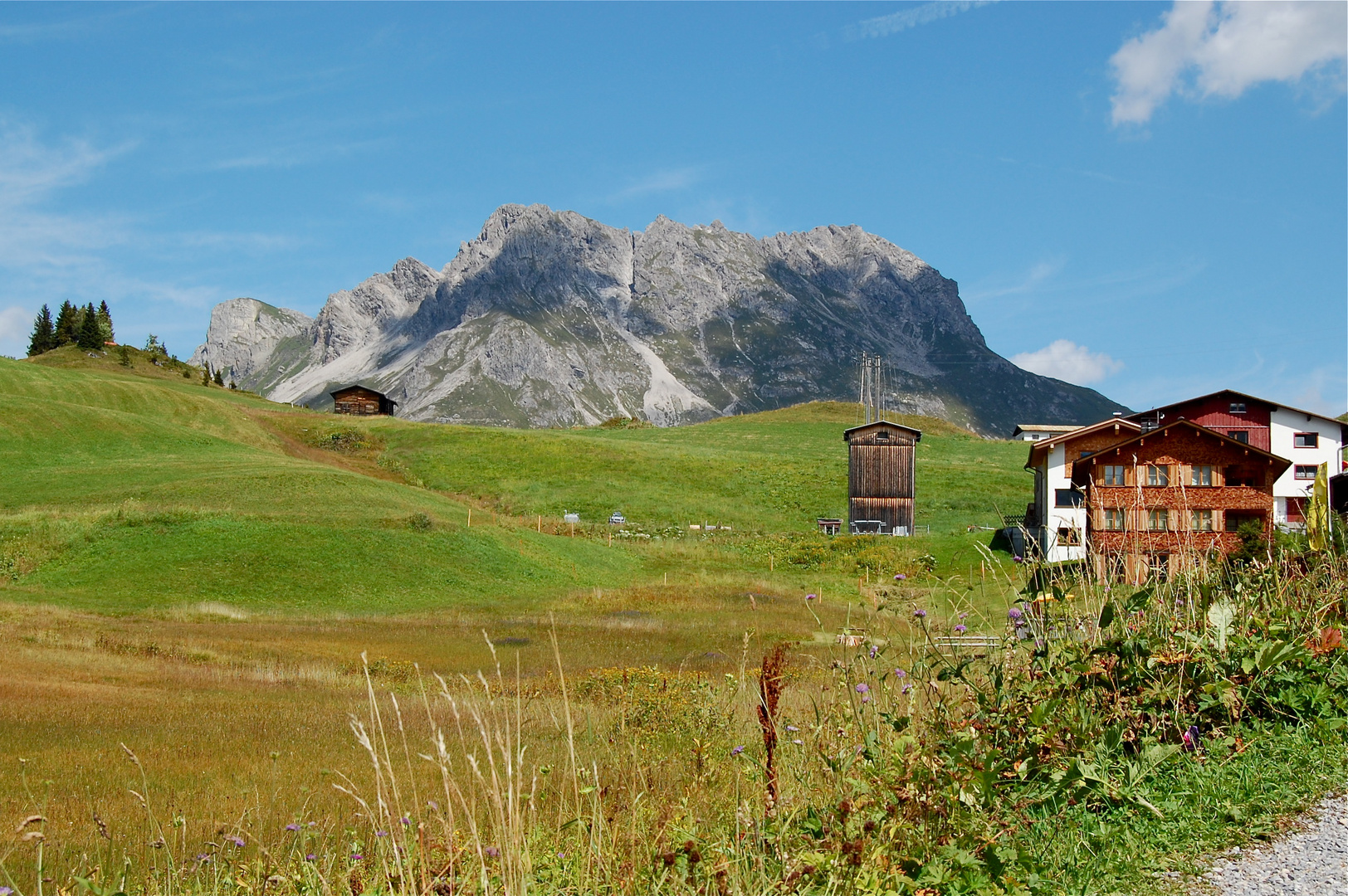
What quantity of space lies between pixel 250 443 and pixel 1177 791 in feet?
262

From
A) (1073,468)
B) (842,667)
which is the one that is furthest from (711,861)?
(1073,468)

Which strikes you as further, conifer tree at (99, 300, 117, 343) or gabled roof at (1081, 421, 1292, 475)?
conifer tree at (99, 300, 117, 343)

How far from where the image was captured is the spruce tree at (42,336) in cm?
13050

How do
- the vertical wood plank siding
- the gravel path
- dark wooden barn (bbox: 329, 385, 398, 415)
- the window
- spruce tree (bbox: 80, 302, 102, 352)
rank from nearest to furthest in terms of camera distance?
the gravel path
the window
the vertical wood plank siding
dark wooden barn (bbox: 329, 385, 398, 415)
spruce tree (bbox: 80, 302, 102, 352)

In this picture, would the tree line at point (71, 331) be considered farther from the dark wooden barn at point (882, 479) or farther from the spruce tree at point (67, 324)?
the dark wooden barn at point (882, 479)

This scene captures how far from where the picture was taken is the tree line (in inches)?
4916

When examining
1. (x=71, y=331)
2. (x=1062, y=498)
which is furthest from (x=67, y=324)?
(x=1062, y=498)

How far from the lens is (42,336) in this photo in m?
132

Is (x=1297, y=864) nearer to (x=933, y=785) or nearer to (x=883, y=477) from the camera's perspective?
(x=933, y=785)

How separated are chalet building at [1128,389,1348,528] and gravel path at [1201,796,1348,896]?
62579 millimetres

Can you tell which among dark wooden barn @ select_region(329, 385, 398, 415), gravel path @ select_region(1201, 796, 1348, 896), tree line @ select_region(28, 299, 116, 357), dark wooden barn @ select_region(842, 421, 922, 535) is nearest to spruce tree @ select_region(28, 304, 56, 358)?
tree line @ select_region(28, 299, 116, 357)

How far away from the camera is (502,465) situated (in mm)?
82188

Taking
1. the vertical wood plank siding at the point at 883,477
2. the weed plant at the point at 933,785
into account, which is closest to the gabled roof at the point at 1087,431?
the vertical wood plank siding at the point at 883,477

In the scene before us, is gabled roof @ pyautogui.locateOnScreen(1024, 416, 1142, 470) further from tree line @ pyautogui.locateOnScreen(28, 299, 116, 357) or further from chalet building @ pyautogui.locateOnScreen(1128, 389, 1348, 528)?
tree line @ pyautogui.locateOnScreen(28, 299, 116, 357)
